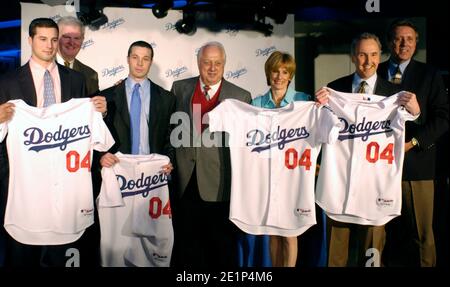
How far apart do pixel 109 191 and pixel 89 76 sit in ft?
2.78

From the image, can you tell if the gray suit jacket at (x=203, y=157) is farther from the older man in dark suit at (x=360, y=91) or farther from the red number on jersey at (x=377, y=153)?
the red number on jersey at (x=377, y=153)

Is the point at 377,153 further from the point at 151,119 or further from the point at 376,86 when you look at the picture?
the point at 151,119

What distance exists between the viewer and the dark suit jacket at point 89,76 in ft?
14.8

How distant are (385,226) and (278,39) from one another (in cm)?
162

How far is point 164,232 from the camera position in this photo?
4.54 m

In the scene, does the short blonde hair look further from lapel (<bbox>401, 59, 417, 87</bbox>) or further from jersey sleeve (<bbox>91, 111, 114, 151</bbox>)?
jersey sleeve (<bbox>91, 111, 114, 151</bbox>)

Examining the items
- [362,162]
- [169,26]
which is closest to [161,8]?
[169,26]

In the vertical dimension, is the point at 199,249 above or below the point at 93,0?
below

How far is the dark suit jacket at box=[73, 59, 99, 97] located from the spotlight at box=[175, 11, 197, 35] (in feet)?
2.31

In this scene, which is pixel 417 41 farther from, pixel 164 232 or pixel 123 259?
pixel 123 259

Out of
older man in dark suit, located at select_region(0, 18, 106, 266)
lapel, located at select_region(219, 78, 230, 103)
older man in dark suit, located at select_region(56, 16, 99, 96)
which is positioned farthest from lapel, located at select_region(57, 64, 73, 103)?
lapel, located at select_region(219, 78, 230, 103)

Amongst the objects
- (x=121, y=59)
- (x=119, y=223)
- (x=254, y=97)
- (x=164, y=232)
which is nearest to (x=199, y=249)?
(x=164, y=232)

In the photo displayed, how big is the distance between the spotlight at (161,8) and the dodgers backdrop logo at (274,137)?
109 cm

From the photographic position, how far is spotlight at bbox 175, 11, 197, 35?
4.61m
